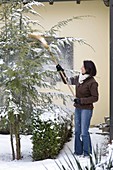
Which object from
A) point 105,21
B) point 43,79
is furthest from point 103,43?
point 43,79

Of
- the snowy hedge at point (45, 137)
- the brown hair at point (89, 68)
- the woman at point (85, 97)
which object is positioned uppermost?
the brown hair at point (89, 68)

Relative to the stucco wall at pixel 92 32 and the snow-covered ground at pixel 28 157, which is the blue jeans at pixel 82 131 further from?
the stucco wall at pixel 92 32

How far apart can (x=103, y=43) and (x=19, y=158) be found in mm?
4707

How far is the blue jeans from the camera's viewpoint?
773cm

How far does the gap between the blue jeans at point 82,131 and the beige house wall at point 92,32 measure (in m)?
3.65

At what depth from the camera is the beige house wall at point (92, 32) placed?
1148 cm

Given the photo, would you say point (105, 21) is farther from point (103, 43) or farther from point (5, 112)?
point (5, 112)

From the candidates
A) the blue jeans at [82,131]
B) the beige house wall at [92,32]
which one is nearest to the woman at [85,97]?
the blue jeans at [82,131]

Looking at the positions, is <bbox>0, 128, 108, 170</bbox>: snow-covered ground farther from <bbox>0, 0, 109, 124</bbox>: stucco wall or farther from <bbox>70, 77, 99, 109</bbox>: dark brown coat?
<bbox>0, 0, 109, 124</bbox>: stucco wall

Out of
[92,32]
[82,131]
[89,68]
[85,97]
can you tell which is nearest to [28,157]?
[82,131]

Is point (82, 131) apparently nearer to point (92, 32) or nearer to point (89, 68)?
point (89, 68)

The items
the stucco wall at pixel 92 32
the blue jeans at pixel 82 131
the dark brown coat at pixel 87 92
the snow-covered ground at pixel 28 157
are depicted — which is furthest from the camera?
the stucco wall at pixel 92 32

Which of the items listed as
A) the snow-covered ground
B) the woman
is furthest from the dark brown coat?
the snow-covered ground

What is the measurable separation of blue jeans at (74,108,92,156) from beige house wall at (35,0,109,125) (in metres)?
3.65
